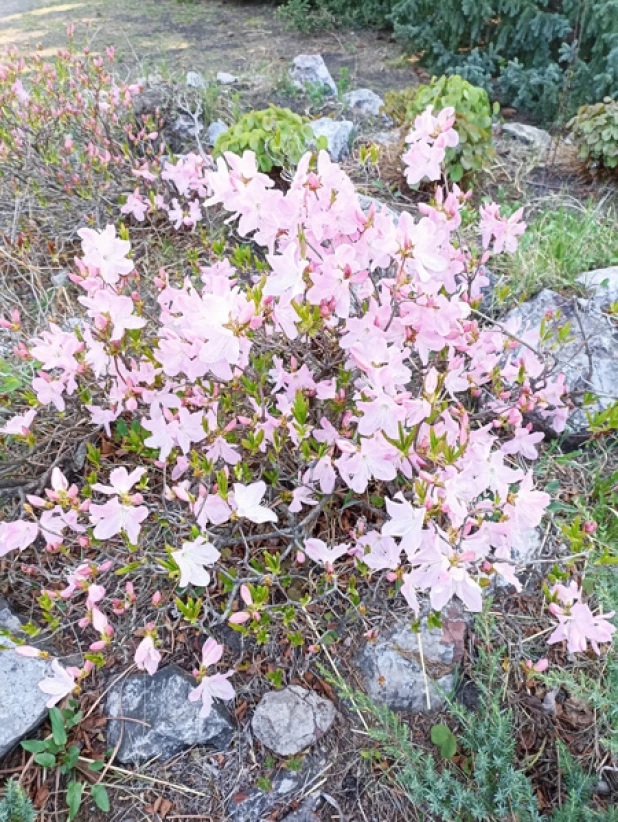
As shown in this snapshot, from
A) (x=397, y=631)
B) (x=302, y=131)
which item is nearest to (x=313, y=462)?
(x=397, y=631)

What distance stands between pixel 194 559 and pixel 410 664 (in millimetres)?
742

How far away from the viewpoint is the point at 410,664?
174 centimetres

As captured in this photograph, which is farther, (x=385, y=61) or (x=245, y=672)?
(x=385, y=61)

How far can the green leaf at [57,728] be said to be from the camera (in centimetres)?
159

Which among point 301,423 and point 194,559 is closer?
point 194,559

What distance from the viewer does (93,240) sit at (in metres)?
1.50

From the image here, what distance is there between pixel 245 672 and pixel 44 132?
3.00 meters

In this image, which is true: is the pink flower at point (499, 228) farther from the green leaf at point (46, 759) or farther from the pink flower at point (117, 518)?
the green leaf at point (46, 759)

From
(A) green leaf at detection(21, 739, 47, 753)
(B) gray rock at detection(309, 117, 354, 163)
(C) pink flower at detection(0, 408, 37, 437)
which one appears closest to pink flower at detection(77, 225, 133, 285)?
(C) pink flower at detection(0, 408, 37, 437)

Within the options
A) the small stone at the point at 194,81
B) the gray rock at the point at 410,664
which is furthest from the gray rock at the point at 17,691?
the small stone at the point at 194,81

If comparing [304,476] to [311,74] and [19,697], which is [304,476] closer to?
[19,697]

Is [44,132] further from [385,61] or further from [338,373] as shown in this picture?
[385,61]

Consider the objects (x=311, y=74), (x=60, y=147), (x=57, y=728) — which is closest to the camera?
(x=57, y=728)

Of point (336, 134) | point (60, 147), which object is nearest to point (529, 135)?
point (336, 134)
